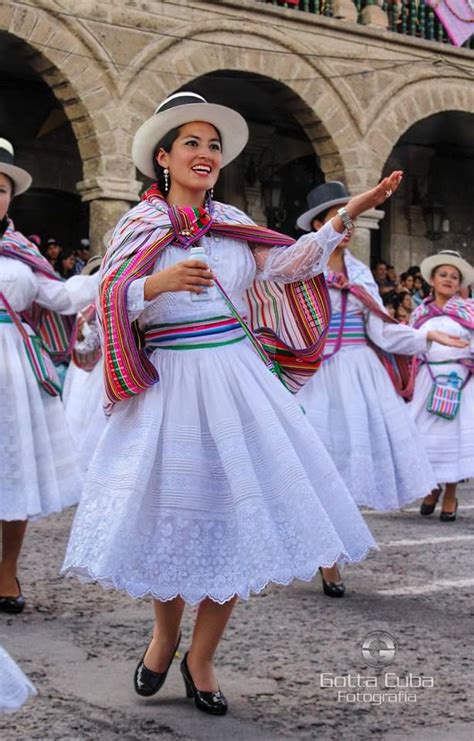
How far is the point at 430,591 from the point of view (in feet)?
18.5

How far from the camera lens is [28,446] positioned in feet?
17.6

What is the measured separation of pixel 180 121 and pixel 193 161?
147 millimetres

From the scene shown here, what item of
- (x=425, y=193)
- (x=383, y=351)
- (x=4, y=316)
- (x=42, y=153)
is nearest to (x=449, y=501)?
(x=383, y=351)

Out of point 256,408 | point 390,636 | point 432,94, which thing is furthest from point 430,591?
point 432,94

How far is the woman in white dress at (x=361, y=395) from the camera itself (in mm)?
6242

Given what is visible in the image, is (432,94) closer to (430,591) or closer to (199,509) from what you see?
(430,591)

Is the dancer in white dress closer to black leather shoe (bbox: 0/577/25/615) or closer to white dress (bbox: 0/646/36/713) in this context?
black leather shoe (bbox: 0/577/25/615)

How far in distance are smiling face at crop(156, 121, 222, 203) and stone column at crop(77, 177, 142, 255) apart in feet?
33.4

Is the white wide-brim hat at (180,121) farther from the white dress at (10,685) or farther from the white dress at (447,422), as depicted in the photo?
the white dress at (447,422)

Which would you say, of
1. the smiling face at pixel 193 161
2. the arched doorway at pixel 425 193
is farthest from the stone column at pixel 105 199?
the smiling face at pixel 193 161

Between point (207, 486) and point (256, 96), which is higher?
point (256, 96)

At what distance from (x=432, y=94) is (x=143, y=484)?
14599 mm

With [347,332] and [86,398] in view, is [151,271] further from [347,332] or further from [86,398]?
[86,398]

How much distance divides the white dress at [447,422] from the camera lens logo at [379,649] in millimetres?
3847
